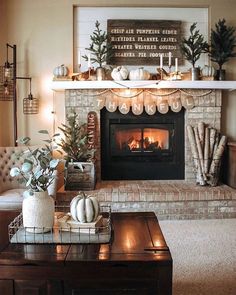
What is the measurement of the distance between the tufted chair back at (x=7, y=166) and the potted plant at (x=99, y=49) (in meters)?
1.46

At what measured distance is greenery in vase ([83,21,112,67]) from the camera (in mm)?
4621

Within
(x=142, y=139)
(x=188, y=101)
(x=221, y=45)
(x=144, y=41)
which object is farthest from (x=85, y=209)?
(x=221, y=45)

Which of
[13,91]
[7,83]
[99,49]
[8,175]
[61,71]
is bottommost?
[8,175]

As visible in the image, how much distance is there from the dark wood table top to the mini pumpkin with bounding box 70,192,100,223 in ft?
0.59

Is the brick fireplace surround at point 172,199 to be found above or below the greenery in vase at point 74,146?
below

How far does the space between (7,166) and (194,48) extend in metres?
2.86

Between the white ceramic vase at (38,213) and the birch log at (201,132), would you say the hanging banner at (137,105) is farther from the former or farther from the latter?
the white ceramic vase at (38,213)

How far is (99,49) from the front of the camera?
15.1ft

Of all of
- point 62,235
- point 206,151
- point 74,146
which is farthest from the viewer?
point 206,151

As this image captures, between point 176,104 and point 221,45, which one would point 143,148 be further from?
point 221,45

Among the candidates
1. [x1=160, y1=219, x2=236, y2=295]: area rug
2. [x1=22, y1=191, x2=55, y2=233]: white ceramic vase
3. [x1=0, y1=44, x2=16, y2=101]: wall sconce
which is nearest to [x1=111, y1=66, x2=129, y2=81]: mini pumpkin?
[x1=0, y1=44, x2=16, y2=101]: wall sconce

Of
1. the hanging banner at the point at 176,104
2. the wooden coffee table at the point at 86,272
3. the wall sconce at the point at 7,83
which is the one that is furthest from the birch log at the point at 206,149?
the wooden coffee table at the point at 86,272

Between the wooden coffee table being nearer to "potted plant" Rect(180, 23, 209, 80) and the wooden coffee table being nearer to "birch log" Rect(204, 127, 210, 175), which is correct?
"birch log" Rect(204, 127, 210, 175)

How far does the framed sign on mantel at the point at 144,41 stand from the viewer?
4.84 m
